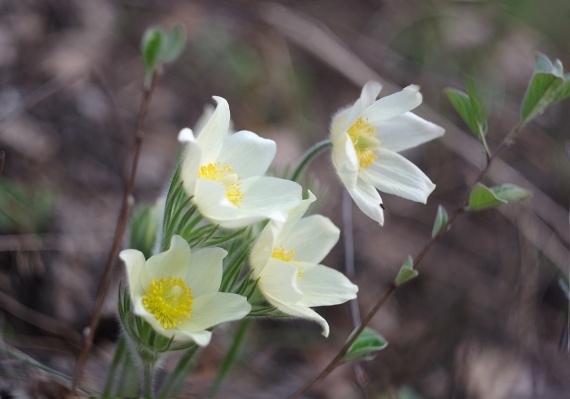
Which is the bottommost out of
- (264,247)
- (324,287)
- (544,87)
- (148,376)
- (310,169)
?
(310,169)

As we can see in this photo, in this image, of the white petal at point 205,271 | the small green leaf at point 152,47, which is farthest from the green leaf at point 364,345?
the small green leaf at point 152,47

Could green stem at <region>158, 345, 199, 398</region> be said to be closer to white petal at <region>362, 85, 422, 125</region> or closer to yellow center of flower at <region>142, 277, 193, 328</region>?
yellow center of flower at <region>142, 277, 193, 328</region>

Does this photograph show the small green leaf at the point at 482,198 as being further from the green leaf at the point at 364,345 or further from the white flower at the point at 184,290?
the white flower at the point at 184,290

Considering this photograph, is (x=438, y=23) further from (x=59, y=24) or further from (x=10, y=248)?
(x=10, y=248)

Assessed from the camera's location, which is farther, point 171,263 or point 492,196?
point 492,196

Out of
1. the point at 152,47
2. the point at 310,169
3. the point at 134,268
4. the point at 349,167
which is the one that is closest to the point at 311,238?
the point at 349,167

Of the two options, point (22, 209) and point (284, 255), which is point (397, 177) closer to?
point (284, 255)

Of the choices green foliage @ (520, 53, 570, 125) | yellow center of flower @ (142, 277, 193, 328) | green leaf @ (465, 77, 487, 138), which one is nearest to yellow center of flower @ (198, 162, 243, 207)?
yellow center of flower @ (142, 277, 193, 328)

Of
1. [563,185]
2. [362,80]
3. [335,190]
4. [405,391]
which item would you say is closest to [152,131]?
[335,190]
